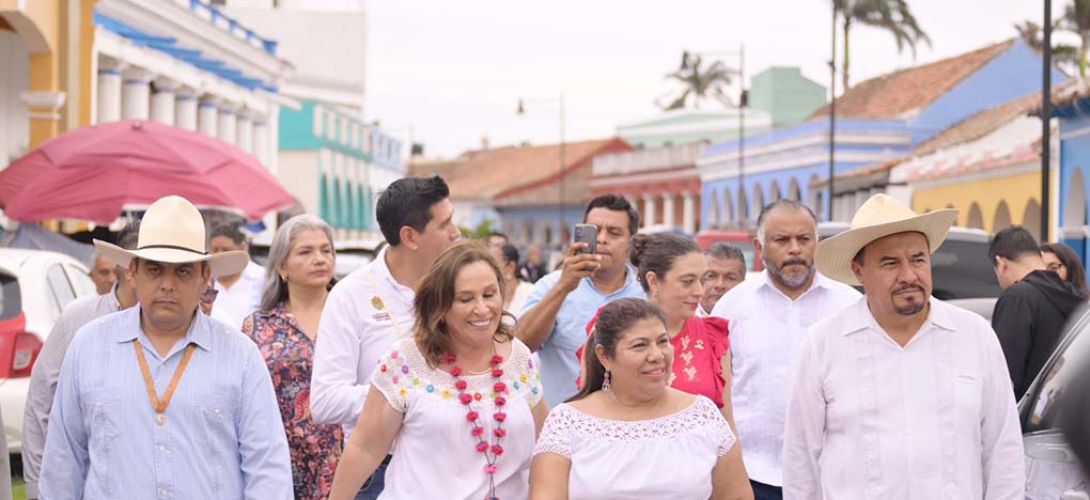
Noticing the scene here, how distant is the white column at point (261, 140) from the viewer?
44.1 m

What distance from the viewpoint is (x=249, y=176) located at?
17203 millimetres

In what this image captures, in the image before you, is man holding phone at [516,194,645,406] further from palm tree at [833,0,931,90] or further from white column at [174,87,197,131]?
palm tree at [833,0,931,90]

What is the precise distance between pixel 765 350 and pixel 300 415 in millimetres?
A: 2092

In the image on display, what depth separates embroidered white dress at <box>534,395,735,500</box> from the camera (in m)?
5.25

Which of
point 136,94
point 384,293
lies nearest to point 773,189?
point 136,94

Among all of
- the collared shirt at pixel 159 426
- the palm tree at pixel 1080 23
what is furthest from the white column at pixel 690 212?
the collared shirt at pixel 159 426

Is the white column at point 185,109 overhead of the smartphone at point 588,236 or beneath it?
overhead

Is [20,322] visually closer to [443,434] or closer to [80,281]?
[80,281]

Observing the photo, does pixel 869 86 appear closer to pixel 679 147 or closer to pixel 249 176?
pixel 679 147

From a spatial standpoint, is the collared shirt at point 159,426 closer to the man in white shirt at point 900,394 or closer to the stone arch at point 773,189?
the man in white shirt at point 900,394

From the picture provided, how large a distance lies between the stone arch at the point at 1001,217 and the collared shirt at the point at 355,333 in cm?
2857

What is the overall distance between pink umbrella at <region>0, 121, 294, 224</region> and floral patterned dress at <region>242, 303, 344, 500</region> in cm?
836

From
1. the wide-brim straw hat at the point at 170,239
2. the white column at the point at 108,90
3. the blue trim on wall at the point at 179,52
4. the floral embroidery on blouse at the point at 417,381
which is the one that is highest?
the blue trim on wall at the point at 179,52

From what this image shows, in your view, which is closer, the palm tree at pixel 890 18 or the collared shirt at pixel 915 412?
the collared shirt at pixel 915 412
